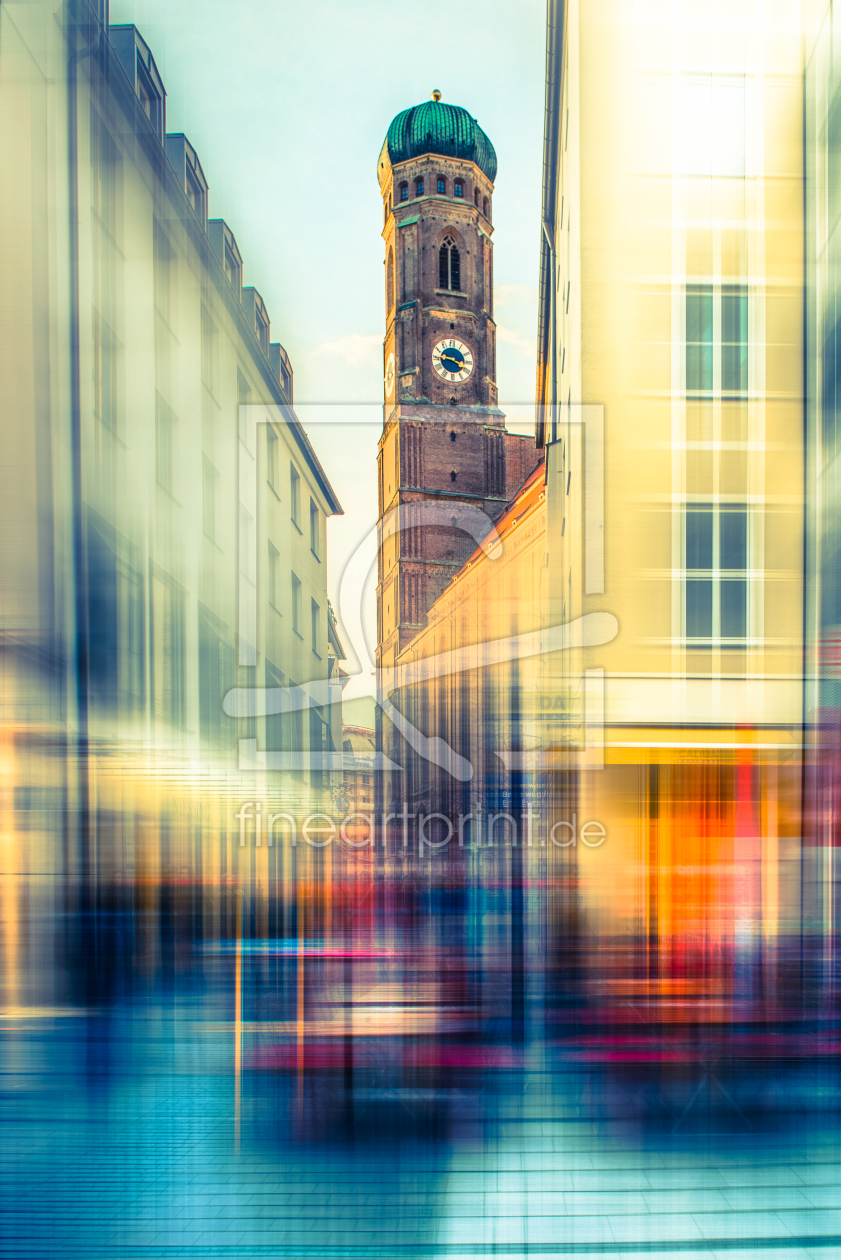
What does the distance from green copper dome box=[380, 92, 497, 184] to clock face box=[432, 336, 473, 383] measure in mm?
6026

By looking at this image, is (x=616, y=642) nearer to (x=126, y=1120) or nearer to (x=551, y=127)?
(x=126, y=1120)

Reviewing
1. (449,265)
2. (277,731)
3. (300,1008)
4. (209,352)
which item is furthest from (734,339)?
(449,265)

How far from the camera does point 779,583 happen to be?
297 centimetres

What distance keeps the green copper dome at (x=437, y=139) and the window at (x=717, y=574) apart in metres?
28.0

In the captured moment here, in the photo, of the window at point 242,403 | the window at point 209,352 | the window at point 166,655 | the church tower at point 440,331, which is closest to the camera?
the window at point 166,655

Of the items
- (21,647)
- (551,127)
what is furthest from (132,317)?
(551,127)

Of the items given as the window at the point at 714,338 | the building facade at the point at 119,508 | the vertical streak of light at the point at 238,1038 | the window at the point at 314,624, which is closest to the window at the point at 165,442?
the building facade at the point at 119,508

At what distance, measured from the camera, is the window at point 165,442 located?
2963 millimetres

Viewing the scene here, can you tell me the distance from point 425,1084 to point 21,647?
1996 millimetres

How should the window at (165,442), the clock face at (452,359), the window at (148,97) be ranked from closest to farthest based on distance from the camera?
the window at (165,442)
the window at (148,97)
the clock face at (452,359)

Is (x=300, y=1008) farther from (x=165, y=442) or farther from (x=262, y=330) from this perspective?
(x=262, y=330)

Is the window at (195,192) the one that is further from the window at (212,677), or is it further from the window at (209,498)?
the window at (212,677)

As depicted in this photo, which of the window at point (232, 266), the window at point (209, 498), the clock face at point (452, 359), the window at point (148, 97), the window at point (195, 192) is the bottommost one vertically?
the window at point (209, 498)
